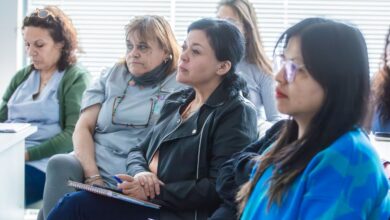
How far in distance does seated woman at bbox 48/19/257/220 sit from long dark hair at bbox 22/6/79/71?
100 centimetres

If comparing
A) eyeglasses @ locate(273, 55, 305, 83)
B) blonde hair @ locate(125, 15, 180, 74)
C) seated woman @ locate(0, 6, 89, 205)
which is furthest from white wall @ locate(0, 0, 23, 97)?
eyeglasses @ locate(273, 55, 305, 83)

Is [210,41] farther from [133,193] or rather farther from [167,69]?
[133,193]

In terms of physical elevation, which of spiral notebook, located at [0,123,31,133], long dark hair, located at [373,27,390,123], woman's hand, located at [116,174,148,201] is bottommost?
woman's hand, located at [116,174,148,201]

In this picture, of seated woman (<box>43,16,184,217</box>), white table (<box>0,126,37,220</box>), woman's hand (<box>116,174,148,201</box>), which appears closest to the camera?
woman's hand (<box>116,174,148,201</box>)

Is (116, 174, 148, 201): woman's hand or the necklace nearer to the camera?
(116, 174, 148, 201): woman's hand

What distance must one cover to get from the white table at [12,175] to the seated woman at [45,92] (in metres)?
0.20

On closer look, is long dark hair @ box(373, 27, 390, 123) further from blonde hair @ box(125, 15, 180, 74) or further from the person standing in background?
blonde hair @ box(125, 15, 180, 74)

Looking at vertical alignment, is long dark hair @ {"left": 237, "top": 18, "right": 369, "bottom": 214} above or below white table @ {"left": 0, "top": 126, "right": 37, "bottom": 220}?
above

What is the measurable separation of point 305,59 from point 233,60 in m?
0.80

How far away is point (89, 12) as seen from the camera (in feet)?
10.2

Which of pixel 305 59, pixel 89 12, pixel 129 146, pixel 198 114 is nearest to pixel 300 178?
pixel 305 59

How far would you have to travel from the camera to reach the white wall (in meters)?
3.04

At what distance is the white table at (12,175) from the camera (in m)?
2.15

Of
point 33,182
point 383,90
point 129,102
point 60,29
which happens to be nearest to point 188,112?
point 129,102
